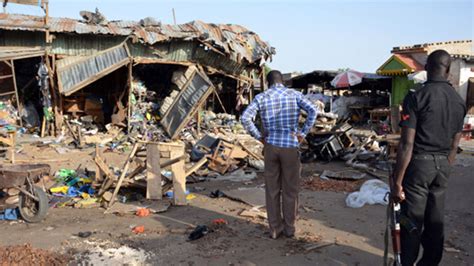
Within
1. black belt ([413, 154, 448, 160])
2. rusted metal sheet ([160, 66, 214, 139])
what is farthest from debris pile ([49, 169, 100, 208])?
rusted metal sheet ([160, 66, 214, 139])

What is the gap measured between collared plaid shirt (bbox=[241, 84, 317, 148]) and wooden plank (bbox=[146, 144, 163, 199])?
2.30 metres

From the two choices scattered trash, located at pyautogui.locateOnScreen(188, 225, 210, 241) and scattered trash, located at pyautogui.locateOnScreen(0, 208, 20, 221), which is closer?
scattered trash, located at pyautogui.locateOnScreen(188, 225, 210, 241)

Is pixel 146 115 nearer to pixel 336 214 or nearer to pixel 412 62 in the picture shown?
pixel 336 214

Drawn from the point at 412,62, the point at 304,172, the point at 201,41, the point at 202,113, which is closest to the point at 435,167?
the point at 304,172

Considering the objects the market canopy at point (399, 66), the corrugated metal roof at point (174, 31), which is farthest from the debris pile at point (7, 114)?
the market canopy at point (399, 66)

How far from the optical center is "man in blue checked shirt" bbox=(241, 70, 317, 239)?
4992 mm

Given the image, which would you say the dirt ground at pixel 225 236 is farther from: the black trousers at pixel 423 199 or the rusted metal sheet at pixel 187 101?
the rusted metal sheet at pixel 187 101

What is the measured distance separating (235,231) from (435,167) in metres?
2.88

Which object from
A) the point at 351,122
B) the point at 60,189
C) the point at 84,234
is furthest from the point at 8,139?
the point at 351,122

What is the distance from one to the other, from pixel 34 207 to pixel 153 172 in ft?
6.11

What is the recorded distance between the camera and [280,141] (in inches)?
196

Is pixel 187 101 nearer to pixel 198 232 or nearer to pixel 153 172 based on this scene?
pixel 153 172


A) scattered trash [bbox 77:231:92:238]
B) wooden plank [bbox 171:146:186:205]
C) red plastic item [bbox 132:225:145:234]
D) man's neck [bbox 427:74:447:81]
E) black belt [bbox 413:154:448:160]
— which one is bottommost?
scattered trash [bbox 77:231:92:238]

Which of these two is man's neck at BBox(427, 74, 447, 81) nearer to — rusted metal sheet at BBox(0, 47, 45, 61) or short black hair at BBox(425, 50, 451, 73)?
short black hair at BBox(425, 50, 451, 73)
